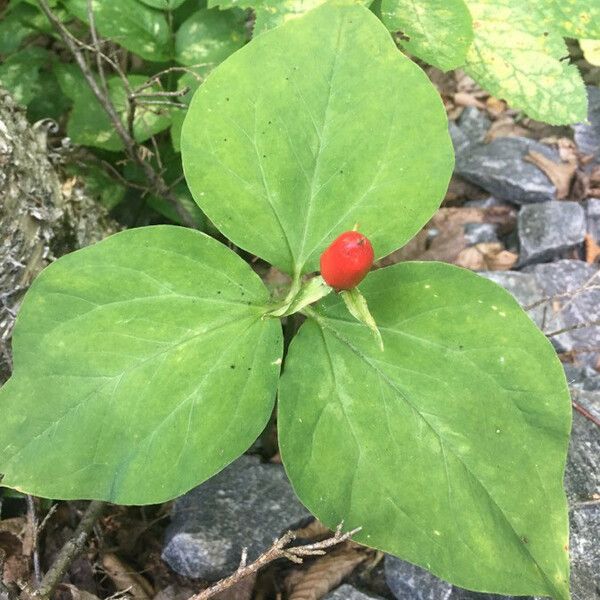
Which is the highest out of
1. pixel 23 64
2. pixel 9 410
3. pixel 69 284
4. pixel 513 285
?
pixel 23 64

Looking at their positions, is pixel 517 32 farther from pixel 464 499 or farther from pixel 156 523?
pixel 156 523

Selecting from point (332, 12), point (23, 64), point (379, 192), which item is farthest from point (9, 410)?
point (23, 64)

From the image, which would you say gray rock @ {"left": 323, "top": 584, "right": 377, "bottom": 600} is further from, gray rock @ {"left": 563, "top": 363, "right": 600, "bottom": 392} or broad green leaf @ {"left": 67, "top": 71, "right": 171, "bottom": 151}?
broad green leaf @ {"left": 67, "top": 71, "right": 171, "bottom": 151}

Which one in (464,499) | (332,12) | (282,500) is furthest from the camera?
(282,500)

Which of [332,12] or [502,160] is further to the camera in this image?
[502,160]

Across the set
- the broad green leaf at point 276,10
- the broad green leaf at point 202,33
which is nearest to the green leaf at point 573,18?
the broad green leaf at point 276,10

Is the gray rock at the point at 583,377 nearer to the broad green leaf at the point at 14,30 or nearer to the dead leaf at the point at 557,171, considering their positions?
the dead leaf at the point at 557,171

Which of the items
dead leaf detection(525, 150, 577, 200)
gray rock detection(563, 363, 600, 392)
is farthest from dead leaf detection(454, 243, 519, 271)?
gray rock detection(563, 363, 600, 392)
